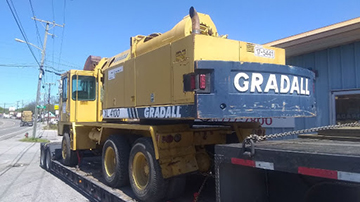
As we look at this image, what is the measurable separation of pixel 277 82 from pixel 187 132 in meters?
1.59

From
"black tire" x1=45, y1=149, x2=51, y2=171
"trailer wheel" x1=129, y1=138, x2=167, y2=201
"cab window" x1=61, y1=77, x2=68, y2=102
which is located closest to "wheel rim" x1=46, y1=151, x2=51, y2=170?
"black tire" x1=45, y1=149, x2=51, y2=171

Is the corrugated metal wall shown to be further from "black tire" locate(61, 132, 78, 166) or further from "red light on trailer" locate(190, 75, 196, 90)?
"black tire" locate(61, 132, 78, 166)

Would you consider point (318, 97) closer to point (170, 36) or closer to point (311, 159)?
point (170, 36)

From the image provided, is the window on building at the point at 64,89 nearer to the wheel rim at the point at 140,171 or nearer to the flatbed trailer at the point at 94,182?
the flatbed trailer at the point at 94,182

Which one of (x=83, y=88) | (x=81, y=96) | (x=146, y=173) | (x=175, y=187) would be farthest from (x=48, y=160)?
(x=175, y=187)

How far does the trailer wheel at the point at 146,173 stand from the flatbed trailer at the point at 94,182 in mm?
278

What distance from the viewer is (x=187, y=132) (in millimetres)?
4707

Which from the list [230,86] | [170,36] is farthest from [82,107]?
[230,86]

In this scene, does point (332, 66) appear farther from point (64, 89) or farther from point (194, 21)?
point (64, 89)

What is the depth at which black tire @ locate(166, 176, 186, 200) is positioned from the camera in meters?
4.55

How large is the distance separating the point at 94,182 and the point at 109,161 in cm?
50

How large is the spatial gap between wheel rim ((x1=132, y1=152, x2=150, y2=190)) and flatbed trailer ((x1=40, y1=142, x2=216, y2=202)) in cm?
28

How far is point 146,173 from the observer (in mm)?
4953

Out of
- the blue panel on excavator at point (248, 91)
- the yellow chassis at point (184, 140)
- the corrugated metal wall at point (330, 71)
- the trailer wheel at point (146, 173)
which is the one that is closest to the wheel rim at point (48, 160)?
the yellow chassis at point (184, 140)
